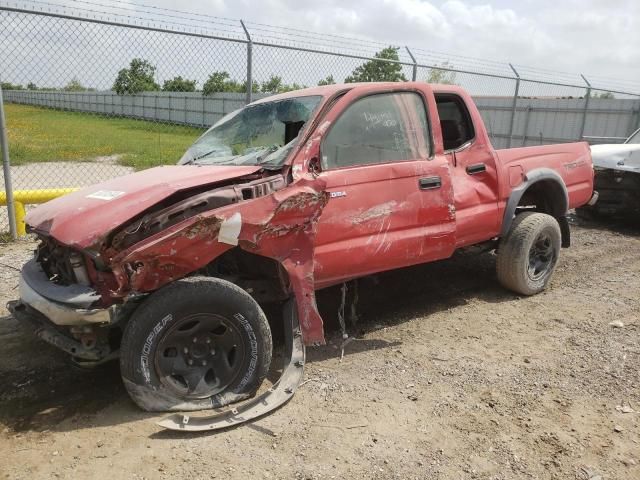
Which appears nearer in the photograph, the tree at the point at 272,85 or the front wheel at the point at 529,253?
the front wheel at the point at 529,253

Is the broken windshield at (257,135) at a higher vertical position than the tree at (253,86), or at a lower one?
lower

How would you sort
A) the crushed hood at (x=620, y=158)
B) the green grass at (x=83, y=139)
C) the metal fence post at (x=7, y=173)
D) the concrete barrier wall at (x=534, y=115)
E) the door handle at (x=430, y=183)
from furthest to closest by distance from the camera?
the concrete barrier wall at (x=534, y=115), the green grass at (x=83, y=139), the crushed hood at (x=620, y=158), the metal fence post at (x=7, y=173), the door handle at (x=430, y=183)

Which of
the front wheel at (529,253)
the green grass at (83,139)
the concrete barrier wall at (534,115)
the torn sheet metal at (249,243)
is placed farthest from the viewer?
the concrete barrier wall at (534,115)

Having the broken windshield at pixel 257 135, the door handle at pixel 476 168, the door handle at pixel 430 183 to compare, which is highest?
the broken windshield at pixel 257 135

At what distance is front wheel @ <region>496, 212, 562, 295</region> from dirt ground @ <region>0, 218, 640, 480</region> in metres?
0.32

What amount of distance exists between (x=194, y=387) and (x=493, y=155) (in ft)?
10.6

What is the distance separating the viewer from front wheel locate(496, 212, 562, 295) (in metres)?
5.02

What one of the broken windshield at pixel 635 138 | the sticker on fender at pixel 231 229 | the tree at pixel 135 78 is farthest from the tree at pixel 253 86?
the broken windshield at pixel 635 138

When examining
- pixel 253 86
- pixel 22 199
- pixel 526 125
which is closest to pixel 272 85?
pixel 253 86

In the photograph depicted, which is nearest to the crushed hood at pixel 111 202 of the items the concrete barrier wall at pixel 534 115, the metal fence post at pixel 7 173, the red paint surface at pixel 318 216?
the red paint surface at pixel 318 216

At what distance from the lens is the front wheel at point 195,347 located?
2.93 meters

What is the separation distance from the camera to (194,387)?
10.3 feet

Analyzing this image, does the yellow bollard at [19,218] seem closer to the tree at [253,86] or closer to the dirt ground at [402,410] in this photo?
the dirt ground at [402,410]

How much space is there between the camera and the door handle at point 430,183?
405cm
